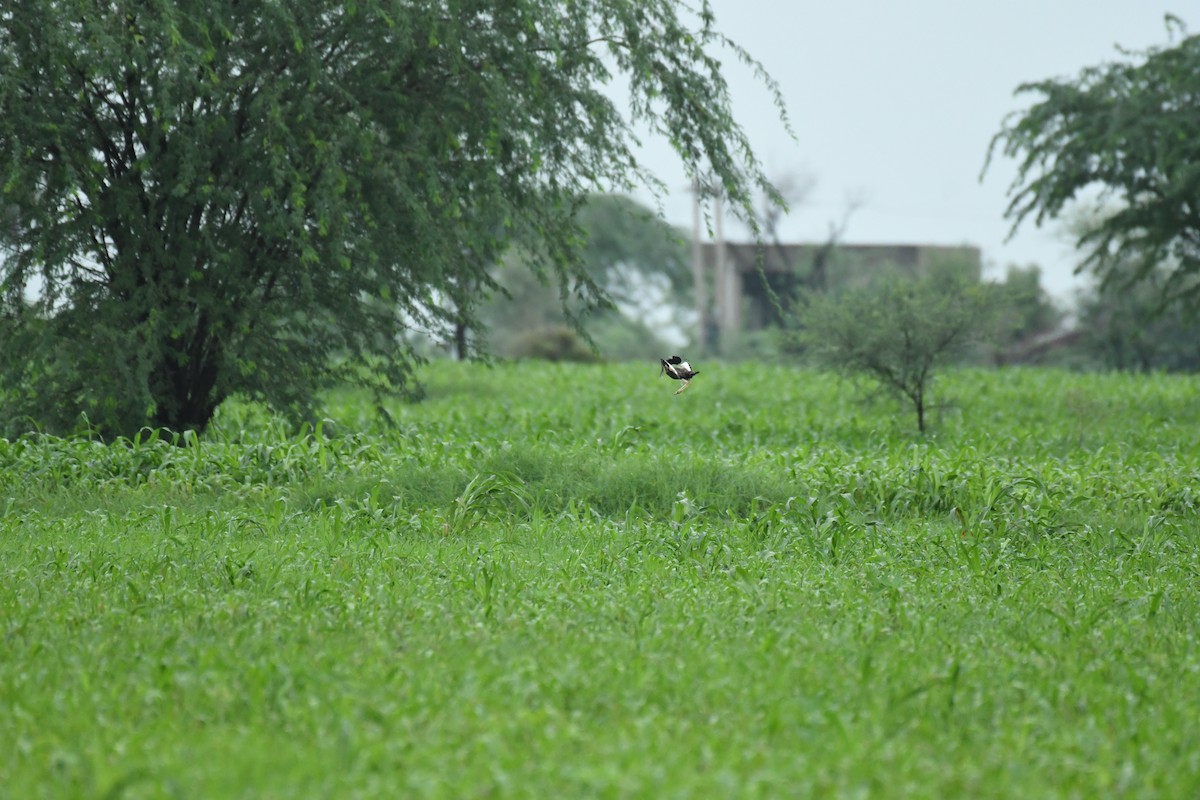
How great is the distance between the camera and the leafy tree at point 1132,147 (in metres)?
18.0

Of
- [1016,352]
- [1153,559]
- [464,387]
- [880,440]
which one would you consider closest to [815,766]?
[1153,559]

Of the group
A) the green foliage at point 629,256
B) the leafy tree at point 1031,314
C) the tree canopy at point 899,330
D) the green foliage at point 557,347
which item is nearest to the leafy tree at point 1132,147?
the tree canopy at point 899,330

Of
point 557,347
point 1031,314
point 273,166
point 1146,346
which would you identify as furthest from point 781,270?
point 273,166

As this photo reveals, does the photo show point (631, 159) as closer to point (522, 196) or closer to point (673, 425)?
point (522, 196)

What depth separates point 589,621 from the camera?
608 centimetres

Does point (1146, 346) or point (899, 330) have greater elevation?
point (1146, 346)

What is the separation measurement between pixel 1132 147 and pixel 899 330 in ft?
19.7

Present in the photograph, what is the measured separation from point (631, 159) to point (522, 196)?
46.0 inches

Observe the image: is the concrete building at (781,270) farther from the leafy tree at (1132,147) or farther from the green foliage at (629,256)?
the leafy tree at (1132,147)

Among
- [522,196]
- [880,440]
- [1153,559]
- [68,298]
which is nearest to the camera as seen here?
[1153,559]

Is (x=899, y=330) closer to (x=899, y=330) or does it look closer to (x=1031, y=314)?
(x=899, y=330)

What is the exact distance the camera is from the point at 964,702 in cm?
493

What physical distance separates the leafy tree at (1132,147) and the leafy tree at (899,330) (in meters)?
4.59

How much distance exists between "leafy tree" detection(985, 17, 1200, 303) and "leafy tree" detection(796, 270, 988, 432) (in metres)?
4.59
